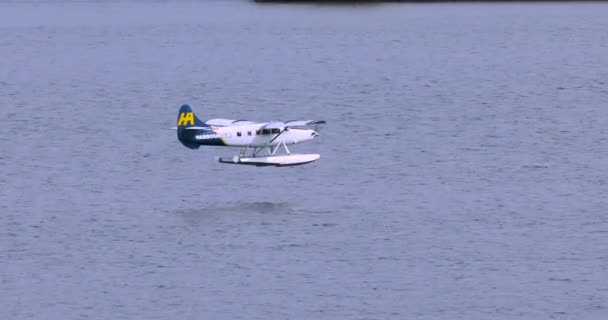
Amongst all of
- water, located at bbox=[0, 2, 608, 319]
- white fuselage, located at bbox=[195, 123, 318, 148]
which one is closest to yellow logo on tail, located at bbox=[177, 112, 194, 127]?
white fuselage, located at bbox=[195, 123, 318, 148]

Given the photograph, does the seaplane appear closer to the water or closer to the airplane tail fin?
the airplane tail fin

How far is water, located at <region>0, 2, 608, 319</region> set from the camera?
6425 cm

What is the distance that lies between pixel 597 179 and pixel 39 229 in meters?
31.3

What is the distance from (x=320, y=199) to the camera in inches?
3182

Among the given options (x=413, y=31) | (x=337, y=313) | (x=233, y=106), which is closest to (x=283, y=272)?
(x=337, y=313)

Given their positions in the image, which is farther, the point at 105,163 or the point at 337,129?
the point at 337,129

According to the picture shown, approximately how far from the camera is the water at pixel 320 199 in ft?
211

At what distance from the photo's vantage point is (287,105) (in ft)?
395

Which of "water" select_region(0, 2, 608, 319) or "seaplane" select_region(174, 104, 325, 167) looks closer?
"water" select_region(0, 2, 608, 319)

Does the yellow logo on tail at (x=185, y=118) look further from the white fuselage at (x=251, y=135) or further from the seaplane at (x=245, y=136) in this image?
the white fuselage at (x=251, y=135)

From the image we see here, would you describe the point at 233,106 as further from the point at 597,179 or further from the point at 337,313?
the point at 337,313

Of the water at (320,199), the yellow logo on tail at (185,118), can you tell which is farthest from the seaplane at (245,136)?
the water at (320,199)

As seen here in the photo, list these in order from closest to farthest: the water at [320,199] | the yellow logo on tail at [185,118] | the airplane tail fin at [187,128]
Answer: the water at [320,199] < the airplane tail fin at [187,128] < the yellow logo on tail at [185,118]

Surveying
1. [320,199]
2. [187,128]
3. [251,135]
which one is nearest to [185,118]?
[187,128]
